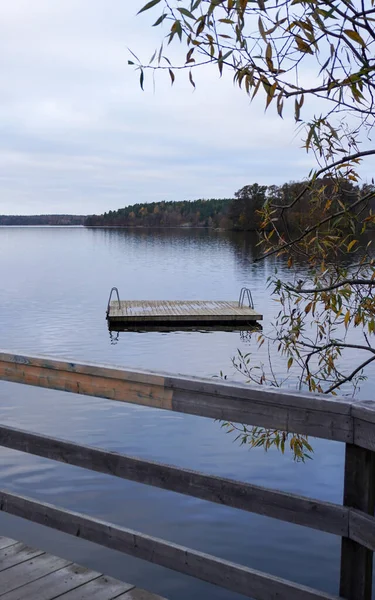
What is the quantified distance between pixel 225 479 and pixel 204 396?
384 millimetres

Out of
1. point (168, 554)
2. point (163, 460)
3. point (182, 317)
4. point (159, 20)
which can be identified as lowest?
point (163, 460)

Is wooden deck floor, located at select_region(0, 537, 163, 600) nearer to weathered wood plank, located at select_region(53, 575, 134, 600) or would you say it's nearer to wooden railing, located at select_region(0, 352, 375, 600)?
weathered wood plank, located at select_region(53, 575, 134, 600)

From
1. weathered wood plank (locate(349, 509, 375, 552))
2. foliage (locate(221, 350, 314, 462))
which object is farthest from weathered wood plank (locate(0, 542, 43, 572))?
weathered wood plank (locate(349, 509, 375, 552))

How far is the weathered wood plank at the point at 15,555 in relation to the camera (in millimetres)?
3619

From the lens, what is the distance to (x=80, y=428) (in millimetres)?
13648

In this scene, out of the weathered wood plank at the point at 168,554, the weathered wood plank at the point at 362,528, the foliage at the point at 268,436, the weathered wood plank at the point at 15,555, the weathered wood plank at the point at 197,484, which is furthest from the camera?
the foliage at the point at 268,436

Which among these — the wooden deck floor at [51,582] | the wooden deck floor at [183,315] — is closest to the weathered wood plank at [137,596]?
the wooden deck floor at [51,582]

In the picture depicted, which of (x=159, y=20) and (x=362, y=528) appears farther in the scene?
(x=159, y=20)

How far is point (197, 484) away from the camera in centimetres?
299

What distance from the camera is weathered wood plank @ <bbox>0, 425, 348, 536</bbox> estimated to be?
8.71 feet

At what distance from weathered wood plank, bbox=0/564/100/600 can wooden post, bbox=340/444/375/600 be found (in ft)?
4.75

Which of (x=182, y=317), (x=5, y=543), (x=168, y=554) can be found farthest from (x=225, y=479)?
(x=182, y=317)

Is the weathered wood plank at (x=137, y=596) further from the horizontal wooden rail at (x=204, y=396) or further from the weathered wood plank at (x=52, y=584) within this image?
the horizontal wooden rail at (x=204, y=396)

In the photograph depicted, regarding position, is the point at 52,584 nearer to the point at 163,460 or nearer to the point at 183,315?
the point at 163,460
